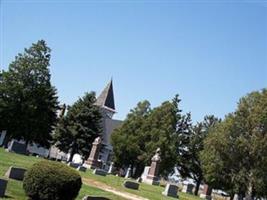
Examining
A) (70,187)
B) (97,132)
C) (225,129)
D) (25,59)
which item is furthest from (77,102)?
(70,187)

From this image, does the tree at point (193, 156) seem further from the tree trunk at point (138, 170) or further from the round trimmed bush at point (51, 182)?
the round trimmed bush at point (51, 182)

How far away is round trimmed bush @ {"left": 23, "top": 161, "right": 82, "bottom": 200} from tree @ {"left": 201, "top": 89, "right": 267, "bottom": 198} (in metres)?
31.4

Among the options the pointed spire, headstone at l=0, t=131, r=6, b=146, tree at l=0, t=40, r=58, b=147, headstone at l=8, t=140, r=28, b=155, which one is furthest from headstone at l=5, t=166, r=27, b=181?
the pointed spire

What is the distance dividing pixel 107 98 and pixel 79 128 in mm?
41074

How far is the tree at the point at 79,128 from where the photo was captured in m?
60.6

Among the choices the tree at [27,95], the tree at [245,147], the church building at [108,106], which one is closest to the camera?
the tree at [245,147]

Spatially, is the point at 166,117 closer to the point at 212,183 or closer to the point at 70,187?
the point at 212,183

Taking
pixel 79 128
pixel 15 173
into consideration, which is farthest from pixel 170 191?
pixel 79 128

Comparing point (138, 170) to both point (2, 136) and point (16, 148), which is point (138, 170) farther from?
point (16, 148)

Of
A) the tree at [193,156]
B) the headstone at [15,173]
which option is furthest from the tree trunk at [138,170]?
the headstone at [15,173]

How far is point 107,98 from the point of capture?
102 m

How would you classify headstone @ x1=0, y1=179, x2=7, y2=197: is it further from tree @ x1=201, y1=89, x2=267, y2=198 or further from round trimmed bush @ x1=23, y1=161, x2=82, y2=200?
tree @ x1=201, y1=89, x2=267, y2=198

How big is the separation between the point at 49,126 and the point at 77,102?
7.23 m

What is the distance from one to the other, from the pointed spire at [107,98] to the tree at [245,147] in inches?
2133
